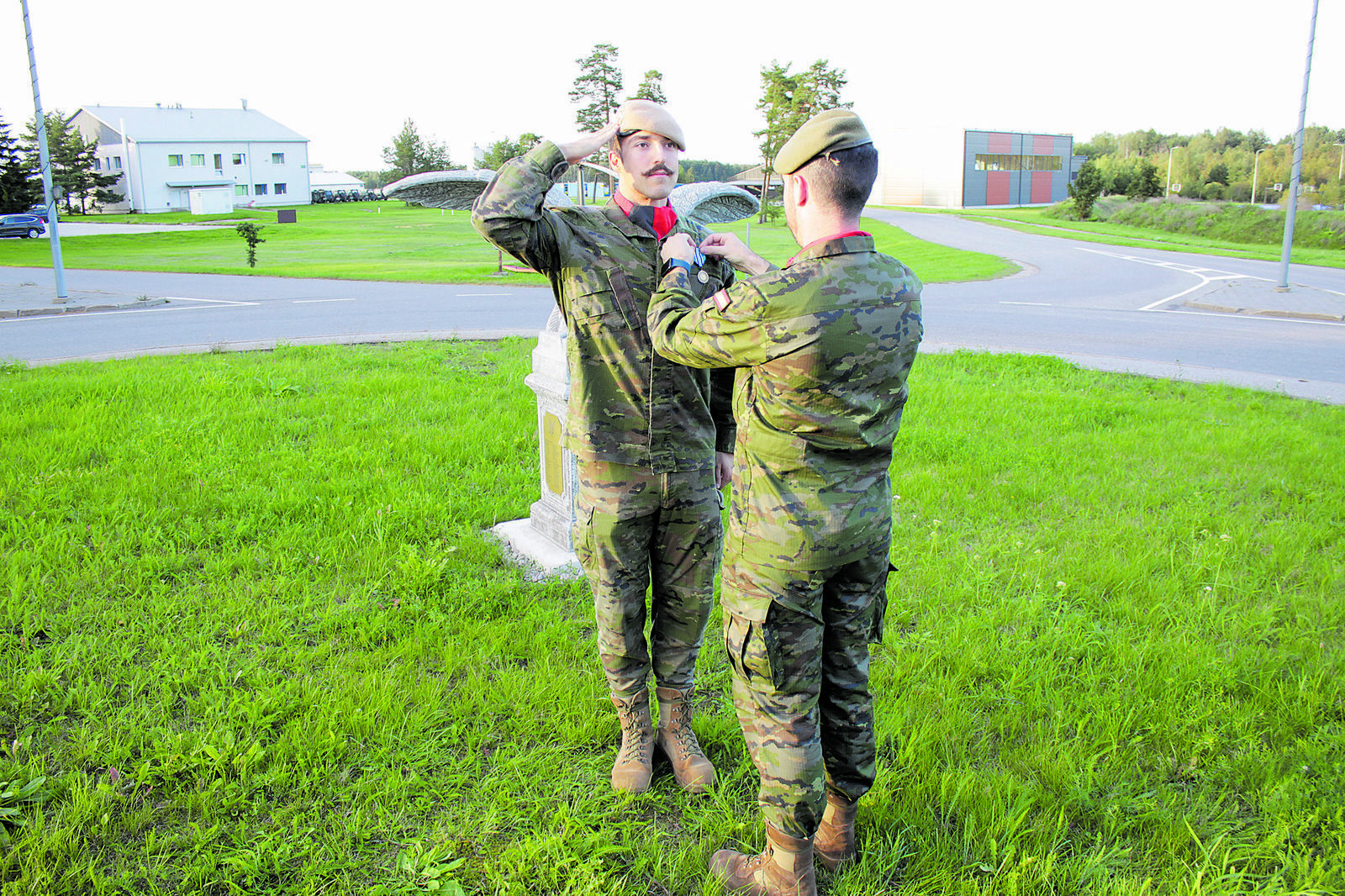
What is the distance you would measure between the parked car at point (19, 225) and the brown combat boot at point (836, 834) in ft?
117

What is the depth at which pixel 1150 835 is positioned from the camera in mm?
2516

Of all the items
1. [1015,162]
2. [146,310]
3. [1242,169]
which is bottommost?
[146,310]

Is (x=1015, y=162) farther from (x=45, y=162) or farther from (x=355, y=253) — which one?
(x=45, y=162)

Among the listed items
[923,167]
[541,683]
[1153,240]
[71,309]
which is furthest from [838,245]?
[923,167]

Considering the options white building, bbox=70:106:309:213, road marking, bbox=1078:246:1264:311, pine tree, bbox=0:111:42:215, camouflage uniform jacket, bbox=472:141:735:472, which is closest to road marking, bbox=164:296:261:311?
camouflage uniform jacket, bbox=472:141:735:472

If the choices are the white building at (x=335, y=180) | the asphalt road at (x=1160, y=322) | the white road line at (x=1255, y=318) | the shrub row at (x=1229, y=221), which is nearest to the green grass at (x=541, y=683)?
the asphalt road at (x=1160, y=322)

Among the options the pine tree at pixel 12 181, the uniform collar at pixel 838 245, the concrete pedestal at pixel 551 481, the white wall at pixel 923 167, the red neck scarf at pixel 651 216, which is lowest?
the concrete pedestal at pixel 551 481

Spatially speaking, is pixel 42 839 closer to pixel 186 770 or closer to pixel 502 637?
pixel 186 770

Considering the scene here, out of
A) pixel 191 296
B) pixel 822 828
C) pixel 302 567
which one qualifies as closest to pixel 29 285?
pixel 191 296

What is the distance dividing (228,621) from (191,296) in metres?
14.1

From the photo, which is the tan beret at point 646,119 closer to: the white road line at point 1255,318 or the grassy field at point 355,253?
the white road line at point 1255,318

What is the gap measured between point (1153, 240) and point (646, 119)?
36.0 meters

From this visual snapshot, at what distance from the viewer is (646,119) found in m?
2.48

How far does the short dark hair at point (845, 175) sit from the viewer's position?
1979mm
